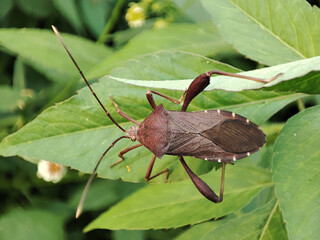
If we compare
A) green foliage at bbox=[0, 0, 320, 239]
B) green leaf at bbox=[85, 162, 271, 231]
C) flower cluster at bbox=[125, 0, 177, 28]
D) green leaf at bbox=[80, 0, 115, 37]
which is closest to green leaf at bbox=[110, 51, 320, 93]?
green foliage at bbox=[0, 0, 320, 239]

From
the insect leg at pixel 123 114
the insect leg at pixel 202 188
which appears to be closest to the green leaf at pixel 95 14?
the insect leg at pixel 123 114

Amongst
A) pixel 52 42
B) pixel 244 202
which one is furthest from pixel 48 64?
pixel 244 202

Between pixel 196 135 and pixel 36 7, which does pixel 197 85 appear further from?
pixel 36 7

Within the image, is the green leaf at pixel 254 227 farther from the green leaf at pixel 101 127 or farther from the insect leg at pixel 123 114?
the insect leg at pixel 123 114

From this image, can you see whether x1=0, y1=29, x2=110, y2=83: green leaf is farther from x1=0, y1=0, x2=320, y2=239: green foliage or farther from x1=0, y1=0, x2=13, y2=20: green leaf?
x1=0, y1=0, x2=13, y2=20: green leaf

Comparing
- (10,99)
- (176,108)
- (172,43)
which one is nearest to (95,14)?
(10,99)

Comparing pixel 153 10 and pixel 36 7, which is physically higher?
pixel 153 10
